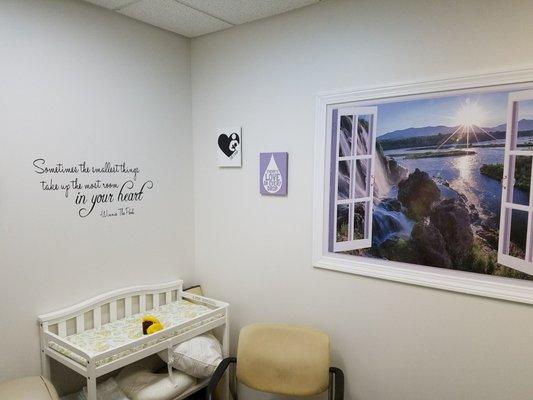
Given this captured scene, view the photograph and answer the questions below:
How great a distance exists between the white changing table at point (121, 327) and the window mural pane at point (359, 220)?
92cm

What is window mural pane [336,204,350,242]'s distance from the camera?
80.3 inches

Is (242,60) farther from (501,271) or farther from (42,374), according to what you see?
(42,374)

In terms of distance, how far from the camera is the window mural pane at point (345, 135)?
6.52 feet

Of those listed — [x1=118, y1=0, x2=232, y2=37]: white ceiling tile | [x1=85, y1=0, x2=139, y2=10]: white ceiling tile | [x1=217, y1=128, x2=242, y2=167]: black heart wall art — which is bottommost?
[x1=217, y1=128, x2=242, y2=167]: black heart wall art

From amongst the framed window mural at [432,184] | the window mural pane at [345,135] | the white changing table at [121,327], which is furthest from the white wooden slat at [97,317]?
the window mural pane at [345,135]

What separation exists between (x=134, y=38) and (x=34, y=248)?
1.29 m

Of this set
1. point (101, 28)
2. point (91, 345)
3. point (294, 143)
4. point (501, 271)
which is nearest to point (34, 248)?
point (91, 345)

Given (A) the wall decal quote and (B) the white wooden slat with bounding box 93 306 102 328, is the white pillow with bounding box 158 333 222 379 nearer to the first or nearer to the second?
(B) the white wooden slat with bounding box 93 306 102 328

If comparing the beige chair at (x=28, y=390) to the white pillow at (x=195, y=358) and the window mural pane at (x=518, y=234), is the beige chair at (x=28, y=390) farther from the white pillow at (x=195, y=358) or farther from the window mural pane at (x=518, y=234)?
the window mural pane at (x=518, y=234)

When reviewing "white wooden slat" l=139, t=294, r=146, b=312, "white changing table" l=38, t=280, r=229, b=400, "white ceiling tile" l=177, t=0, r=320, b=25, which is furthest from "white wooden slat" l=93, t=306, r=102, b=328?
"white ceiling tile" l=177, t=0, r=320, b=25

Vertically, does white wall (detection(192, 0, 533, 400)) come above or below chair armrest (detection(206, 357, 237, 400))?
above

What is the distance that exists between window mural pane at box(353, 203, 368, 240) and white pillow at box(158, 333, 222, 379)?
1016 millimetres

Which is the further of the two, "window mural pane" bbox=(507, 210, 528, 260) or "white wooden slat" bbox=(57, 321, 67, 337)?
"white wooden slat" bbox=(57, 321, 67, 337)

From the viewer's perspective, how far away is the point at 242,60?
2.36 m
